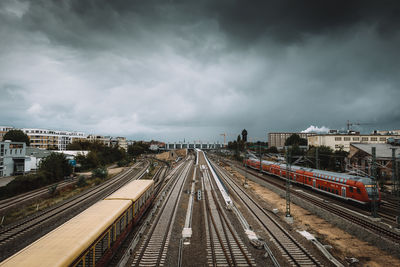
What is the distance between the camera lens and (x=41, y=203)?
29188mm

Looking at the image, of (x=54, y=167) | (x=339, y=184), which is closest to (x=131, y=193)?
(x=339, y=184)

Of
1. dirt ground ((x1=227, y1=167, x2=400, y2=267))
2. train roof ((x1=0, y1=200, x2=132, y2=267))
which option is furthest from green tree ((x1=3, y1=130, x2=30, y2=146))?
dirt ground ((x1=227, y1=167, x2=400, y2=267))

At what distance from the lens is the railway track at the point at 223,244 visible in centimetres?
1360

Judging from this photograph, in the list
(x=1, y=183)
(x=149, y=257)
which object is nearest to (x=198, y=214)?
(x=149, y=257)

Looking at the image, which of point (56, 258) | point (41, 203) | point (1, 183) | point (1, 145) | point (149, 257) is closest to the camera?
point (56, 258)

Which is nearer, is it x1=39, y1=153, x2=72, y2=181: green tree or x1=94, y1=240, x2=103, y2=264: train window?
x1=94, y1=240, x2=103, y2=264: train window

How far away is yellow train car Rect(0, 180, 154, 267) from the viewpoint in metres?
7.08

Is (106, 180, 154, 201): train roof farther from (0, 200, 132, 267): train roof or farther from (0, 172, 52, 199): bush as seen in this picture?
(0, 172, 52, 199): bush

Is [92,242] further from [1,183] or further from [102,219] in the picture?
[1,183]

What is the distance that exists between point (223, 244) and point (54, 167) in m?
48.2

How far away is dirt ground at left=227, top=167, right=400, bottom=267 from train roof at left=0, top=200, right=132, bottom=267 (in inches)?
686

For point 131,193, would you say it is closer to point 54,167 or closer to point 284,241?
point 284,241

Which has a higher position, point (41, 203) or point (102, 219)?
point (102, 219)

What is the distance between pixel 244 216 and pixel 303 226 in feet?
20.9
